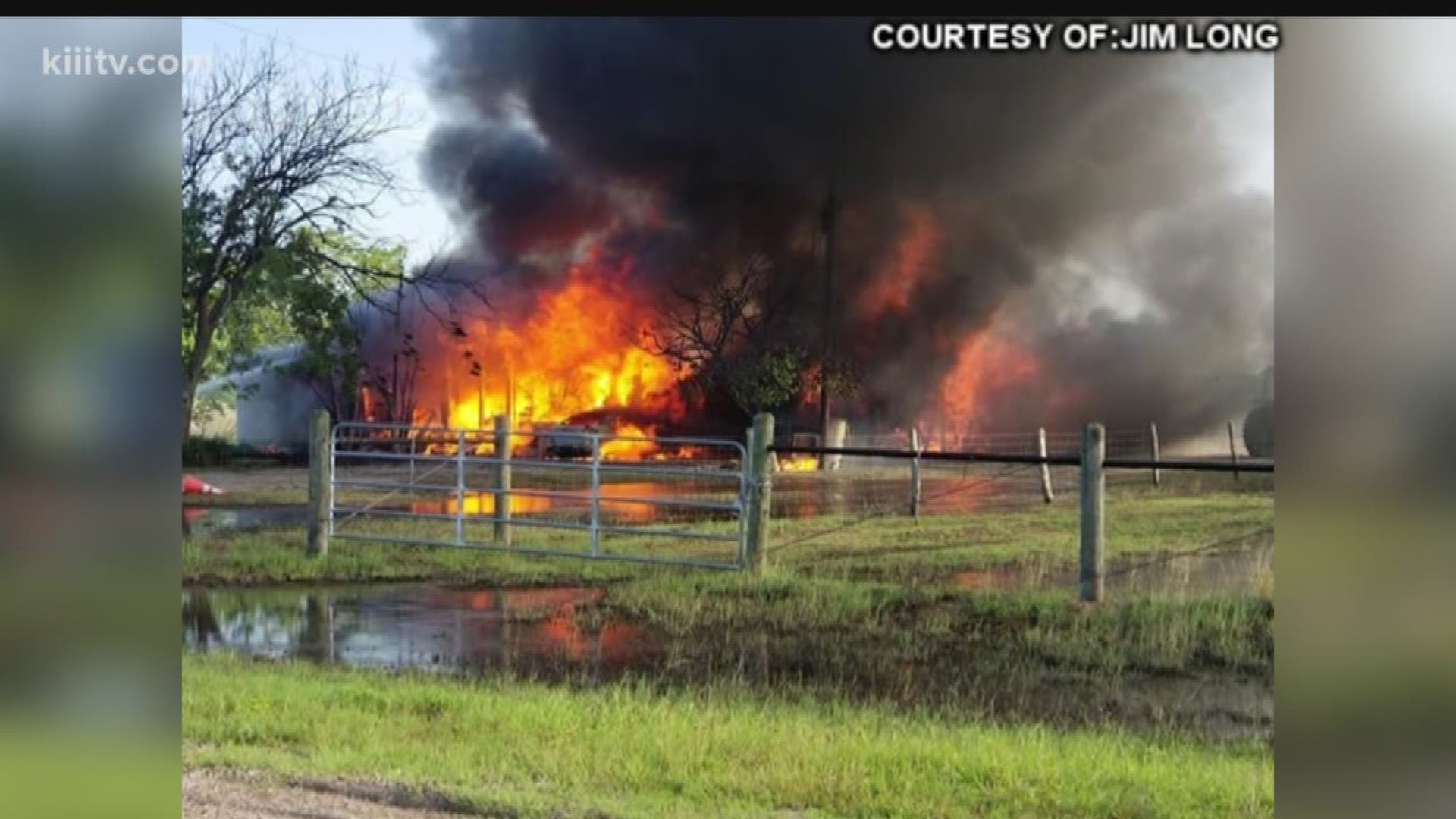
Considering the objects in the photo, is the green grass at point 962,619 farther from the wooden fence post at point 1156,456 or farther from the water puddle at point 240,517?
the water puddle at point 240,517

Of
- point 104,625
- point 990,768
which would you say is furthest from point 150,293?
point 990,768

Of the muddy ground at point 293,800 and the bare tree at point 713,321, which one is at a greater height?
the bare tree at point 713,321

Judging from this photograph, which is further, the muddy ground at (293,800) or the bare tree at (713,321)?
the bare tree at (713,321)

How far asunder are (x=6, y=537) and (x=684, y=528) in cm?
160

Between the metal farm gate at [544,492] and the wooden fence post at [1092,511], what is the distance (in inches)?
33.2

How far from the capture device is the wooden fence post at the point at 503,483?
9.49 ft

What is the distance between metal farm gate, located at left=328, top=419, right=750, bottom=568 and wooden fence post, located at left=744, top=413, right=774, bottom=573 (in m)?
0.03

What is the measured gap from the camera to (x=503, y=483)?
9.95 feet

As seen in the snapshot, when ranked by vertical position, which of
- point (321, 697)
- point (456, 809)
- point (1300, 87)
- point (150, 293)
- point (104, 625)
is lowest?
point (456, 809)

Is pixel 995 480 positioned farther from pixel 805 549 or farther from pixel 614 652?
pixel 614 652

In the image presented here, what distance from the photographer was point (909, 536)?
3137 mm

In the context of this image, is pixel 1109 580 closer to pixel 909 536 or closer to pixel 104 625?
pixel 909 536

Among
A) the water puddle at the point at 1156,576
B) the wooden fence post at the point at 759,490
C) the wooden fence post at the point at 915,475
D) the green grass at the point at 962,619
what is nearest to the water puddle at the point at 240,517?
the green grass at the point at 962,619

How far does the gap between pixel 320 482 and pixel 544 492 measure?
567 mm
